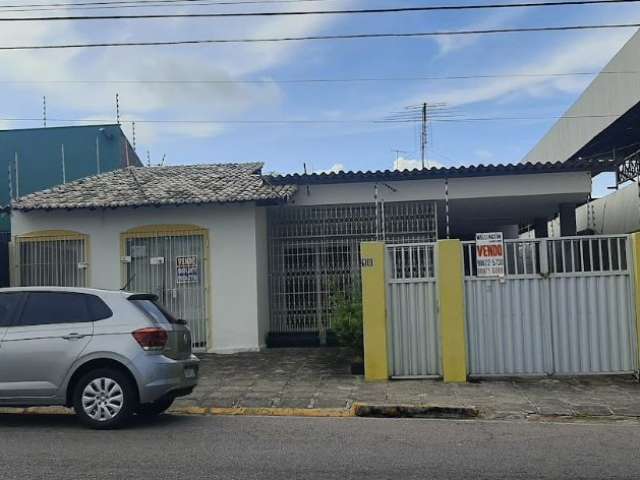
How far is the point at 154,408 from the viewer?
801 centimetres

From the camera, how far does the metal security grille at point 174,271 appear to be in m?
13.4

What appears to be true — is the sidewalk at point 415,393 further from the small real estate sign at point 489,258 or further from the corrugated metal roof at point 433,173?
the corrugated metal roof at point 433,173

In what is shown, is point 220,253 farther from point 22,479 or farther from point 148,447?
point 22,479

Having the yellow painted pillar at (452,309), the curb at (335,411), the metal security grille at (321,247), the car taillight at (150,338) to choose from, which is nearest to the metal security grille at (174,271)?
the metal security grille at (321,247)

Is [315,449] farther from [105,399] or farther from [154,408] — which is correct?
[154,408]

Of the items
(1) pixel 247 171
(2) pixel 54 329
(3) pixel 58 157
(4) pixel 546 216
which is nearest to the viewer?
(2) pixel 54 329

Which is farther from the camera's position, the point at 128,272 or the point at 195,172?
the point at 195,172

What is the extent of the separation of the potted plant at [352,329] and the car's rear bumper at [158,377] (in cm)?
390

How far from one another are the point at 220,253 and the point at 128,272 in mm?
1929

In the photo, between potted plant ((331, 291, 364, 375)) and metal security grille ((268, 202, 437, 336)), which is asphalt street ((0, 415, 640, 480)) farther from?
metal security grille ((268, 202, 437, 336))

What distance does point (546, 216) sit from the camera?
58.1ft

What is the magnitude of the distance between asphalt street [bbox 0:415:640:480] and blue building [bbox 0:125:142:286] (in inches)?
577

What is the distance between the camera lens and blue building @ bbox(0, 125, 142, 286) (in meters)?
21.6

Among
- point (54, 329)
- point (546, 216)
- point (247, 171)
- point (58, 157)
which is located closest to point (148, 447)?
point (54, 329)
